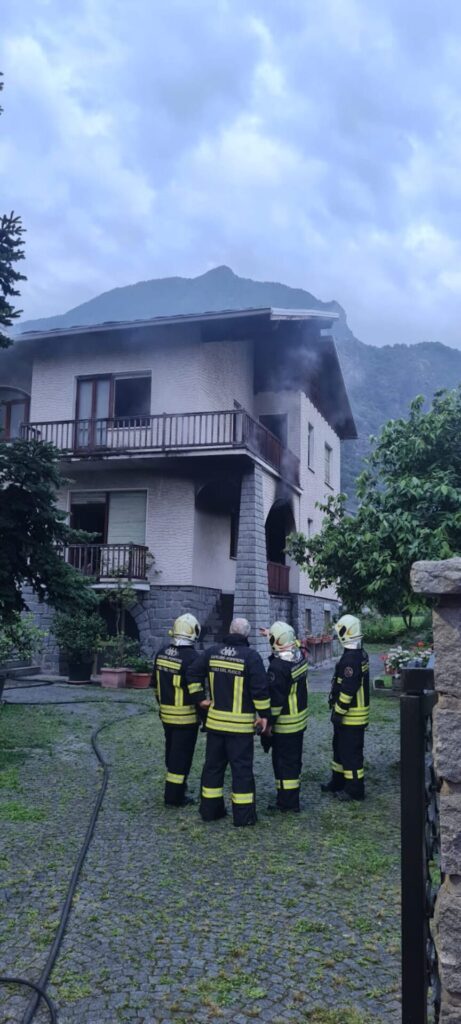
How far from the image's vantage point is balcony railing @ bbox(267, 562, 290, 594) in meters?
20.1

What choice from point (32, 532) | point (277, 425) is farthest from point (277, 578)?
point (32, 532)

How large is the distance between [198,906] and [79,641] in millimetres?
12490

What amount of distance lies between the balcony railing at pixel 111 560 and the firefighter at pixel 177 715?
10.2 m

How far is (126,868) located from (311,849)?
142 cm

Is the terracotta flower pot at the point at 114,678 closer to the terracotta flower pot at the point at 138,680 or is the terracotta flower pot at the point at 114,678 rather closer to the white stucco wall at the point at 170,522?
the terracotta flower pot at the point at 138,680

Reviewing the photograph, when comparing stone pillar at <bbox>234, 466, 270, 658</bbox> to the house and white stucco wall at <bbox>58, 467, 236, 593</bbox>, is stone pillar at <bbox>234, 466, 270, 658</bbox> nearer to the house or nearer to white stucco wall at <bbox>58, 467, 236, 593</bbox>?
the house

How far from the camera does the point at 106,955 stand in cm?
378

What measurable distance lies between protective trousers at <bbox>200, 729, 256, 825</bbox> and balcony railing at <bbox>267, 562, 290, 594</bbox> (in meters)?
13.3

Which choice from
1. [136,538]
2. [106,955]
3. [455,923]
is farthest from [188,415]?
[455,923]

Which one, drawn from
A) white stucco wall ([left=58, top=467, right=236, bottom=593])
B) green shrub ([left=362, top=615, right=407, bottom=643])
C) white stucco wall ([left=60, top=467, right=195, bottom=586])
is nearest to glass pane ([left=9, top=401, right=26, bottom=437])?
white stucco wall ([left=58, top=467, right=236, bottom=593])

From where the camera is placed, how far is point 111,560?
17.6 meters

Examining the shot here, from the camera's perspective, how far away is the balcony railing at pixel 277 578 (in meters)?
20.1

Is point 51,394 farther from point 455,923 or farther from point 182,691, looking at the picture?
point 455,923

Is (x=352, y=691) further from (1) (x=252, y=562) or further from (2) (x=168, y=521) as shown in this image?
(2) (x=168, y=521)
